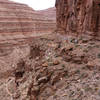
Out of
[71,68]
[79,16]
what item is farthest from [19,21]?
[71,68]

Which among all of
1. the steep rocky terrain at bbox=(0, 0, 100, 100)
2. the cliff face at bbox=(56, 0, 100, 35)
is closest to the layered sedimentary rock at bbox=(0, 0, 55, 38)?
the cliff face at bbox=(56, 0, 100, 35)

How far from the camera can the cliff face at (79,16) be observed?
7625 millimetres

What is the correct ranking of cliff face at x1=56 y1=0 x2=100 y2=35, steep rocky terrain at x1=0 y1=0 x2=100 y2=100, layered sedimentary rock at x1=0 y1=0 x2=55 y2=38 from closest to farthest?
steep rocky terrain at x1=0 y1=0 x2=100 y2=100 → cliff face at x1=56 y1=0 x2=100 y2=35 → layered sedimentary rock at x1=0 y1=0 x2=55 y2=38

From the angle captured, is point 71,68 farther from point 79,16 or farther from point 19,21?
point 19,21

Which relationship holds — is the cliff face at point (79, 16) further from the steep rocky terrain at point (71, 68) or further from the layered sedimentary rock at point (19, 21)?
the layered sedimentary rock at point (19, 21)

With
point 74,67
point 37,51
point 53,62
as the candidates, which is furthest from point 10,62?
point 74,67

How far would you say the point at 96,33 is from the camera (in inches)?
303

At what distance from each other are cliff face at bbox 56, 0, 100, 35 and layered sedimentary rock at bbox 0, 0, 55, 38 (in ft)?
42.8

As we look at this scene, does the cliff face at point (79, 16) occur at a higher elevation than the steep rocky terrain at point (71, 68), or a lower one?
higher

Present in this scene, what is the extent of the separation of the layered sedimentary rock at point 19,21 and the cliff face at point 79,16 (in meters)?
13.1

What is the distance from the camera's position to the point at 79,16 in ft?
29.6

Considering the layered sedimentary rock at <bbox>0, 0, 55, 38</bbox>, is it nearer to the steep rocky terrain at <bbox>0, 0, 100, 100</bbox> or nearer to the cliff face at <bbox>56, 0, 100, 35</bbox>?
the cliff face at <bbox>56, 0, 100, 35</bbox>

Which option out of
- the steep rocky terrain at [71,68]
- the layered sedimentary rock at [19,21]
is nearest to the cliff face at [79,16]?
the steep rocky terrain at [71,68]

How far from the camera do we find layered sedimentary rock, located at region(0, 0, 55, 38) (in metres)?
22.9
